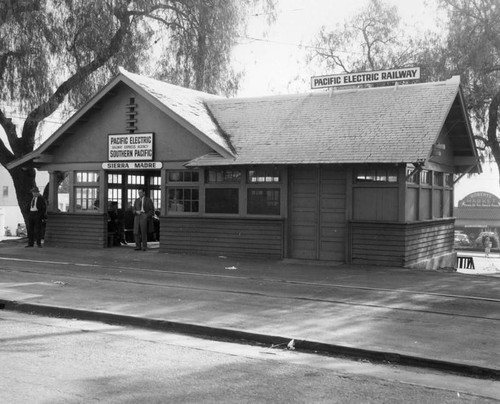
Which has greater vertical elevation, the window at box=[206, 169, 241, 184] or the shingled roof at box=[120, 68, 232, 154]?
the shingled roof at box=[120, 68, 232, 154]

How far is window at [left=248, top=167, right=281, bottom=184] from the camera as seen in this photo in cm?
1714

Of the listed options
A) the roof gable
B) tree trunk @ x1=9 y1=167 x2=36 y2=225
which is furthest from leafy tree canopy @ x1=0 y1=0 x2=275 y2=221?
the roof gable

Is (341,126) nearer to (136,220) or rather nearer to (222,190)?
(222,190)

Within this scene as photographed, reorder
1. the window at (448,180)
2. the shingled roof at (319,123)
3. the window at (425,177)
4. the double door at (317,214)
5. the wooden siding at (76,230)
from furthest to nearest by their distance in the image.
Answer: the window at (448,180), the wooden siding at (76,230), the window at (425,177), the double door at (317,214), the shingled roof at (319,123)

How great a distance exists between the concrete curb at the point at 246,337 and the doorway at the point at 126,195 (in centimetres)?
1042

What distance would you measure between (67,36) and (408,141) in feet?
47.6

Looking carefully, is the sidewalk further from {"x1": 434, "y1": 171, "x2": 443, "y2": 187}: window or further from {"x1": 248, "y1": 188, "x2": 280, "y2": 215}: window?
{"x1": 434, "y1": 171, "x2": 443, "y2": 187}: window

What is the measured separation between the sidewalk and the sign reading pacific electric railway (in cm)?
387

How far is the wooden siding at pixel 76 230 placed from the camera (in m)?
19.9

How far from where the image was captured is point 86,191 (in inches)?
800

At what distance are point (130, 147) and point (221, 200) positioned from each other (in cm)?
358

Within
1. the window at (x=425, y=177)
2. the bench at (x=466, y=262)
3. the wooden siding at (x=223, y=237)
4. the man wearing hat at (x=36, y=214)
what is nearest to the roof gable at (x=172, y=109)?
the man wearing hat at (x=36, y=214)

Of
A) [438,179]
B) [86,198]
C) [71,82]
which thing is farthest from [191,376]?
[71,82]

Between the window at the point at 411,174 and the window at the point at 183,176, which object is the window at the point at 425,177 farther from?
the window at the point at 183,176
